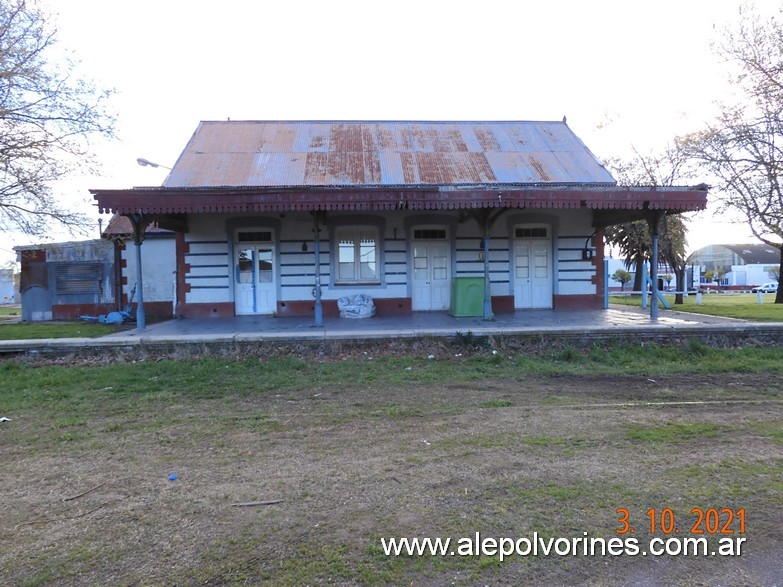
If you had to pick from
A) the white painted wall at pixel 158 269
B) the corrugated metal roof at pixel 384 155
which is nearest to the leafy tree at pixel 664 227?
the corrugated metal roof at pixel 384 155

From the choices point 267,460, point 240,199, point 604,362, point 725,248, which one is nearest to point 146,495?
point 267,460

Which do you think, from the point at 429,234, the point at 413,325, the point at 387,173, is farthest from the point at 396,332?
the point at 387,173

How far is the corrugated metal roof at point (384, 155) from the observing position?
15039mm

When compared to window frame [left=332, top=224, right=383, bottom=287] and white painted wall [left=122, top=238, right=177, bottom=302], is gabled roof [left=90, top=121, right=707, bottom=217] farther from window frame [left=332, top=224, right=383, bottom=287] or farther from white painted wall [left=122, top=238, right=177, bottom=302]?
white painted wall [left=122, top=238, right=177, bottom=302]

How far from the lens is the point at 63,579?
266cm

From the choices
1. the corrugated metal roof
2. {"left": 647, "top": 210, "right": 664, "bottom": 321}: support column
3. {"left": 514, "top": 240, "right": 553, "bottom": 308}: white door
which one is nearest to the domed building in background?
the corrugated metal roof

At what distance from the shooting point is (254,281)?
1499 cm

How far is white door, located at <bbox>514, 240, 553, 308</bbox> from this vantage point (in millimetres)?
15398

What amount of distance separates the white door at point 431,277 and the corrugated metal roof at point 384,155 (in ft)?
6.32

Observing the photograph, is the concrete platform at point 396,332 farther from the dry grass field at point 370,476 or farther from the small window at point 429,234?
the small window at point 429,234

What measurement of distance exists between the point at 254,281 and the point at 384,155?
19.3 ft

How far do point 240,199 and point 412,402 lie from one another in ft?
24.9

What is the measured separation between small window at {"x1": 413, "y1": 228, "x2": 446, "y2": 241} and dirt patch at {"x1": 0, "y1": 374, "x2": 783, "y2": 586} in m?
9.30

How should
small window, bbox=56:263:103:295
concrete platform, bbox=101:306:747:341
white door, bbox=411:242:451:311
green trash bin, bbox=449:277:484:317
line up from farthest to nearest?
small window, bbox=56:263:103:295
white door, bbox=411:242:451:311
green trash bin, bbox=449:277:484:317
concrete platform, bbox=101:306:747:341
